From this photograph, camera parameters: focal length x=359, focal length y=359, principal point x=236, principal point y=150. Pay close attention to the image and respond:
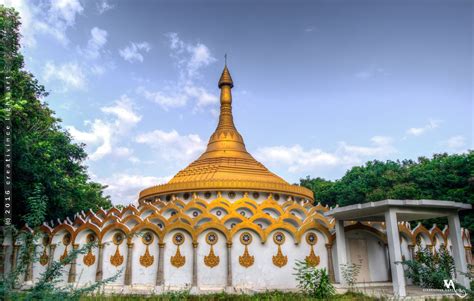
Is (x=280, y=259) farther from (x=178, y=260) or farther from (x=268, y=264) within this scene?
(x=178, y=260)

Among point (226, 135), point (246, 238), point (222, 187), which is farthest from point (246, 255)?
point (226, 135)

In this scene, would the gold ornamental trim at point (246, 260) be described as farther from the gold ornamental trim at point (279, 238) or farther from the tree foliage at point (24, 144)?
the tree foliage at point (24, 144)

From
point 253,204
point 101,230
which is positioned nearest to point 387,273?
point 253,204

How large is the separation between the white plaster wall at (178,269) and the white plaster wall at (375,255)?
7.75 meters

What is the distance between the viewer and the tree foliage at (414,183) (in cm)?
2801

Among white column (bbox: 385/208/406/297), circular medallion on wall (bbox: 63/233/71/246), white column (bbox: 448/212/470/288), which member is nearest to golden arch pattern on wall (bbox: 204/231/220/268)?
circular medallion on wall (bbox: 63/233/71/246)

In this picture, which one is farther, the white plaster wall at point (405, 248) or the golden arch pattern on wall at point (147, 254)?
the white plaster wall at point (405, 248)

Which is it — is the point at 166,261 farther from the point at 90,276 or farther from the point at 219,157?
the point at 219,157

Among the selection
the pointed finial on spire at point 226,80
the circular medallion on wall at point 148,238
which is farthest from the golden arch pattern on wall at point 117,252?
the pointed finial on spire at point 226,80

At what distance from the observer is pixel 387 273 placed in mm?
18094

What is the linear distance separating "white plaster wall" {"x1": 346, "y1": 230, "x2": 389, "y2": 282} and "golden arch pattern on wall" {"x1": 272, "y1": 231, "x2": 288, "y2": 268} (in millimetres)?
3148

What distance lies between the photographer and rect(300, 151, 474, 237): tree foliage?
28006 millimetres

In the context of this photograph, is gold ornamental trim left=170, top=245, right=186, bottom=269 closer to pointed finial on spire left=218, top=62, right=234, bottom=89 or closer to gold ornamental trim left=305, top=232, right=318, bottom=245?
gold ornamental trim left=305, top=232, right=318, bottom=245

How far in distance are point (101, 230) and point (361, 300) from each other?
12.3 metres
